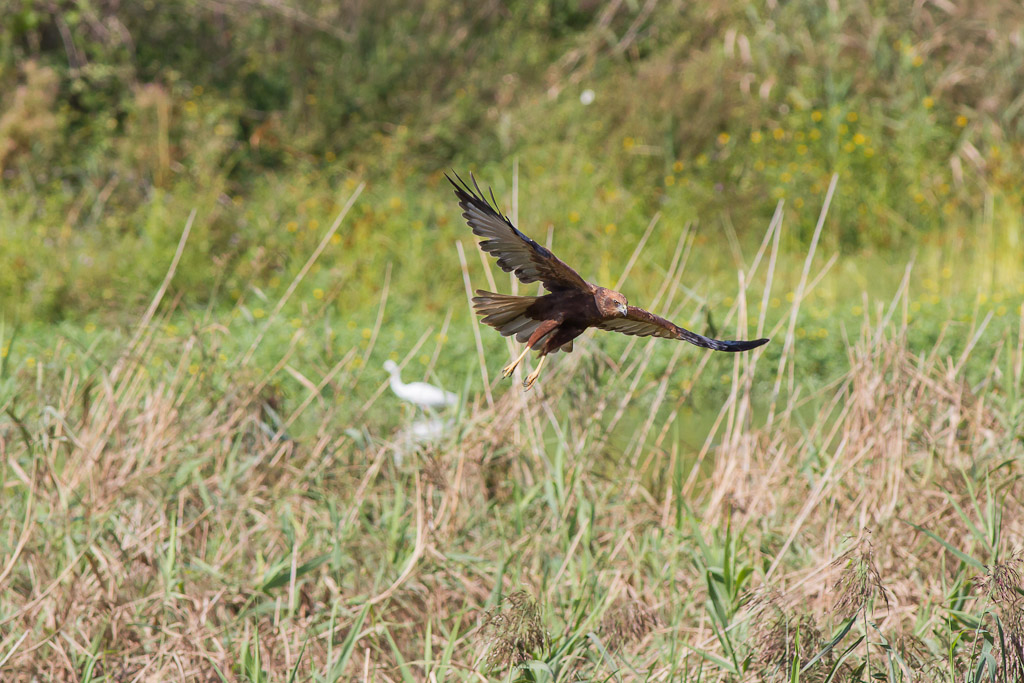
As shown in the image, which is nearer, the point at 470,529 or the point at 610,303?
the point at 610,303

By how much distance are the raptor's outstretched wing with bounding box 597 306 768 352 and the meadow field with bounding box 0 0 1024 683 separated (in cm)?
57

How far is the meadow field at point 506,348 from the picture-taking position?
2.54 metres

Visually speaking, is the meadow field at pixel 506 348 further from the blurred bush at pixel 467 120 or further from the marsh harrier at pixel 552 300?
the marsh harrier at pixel 552 300

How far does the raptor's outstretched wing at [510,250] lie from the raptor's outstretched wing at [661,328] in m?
0.06

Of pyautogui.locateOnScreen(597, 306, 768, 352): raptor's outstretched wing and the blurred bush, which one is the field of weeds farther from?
the blurred bush

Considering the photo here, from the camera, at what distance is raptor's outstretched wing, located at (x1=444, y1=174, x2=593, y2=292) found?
139 centimetres

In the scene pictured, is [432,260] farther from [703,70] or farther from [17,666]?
[17,666]

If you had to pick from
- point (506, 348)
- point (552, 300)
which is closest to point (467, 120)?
point (506, 348)

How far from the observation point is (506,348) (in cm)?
496

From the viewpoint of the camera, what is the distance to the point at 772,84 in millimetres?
7777

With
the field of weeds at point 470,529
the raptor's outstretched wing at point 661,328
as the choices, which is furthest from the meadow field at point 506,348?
the raptor's outstretched wing at point 661,328

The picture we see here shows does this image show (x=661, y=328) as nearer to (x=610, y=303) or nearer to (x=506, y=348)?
(x=610, y=303)

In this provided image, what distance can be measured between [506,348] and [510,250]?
3531 millimetres

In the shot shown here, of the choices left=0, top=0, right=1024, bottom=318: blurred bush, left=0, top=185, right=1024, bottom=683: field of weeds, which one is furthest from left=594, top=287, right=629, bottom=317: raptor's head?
left=0, top=0, right=1024, bottom=318: blurred bush
